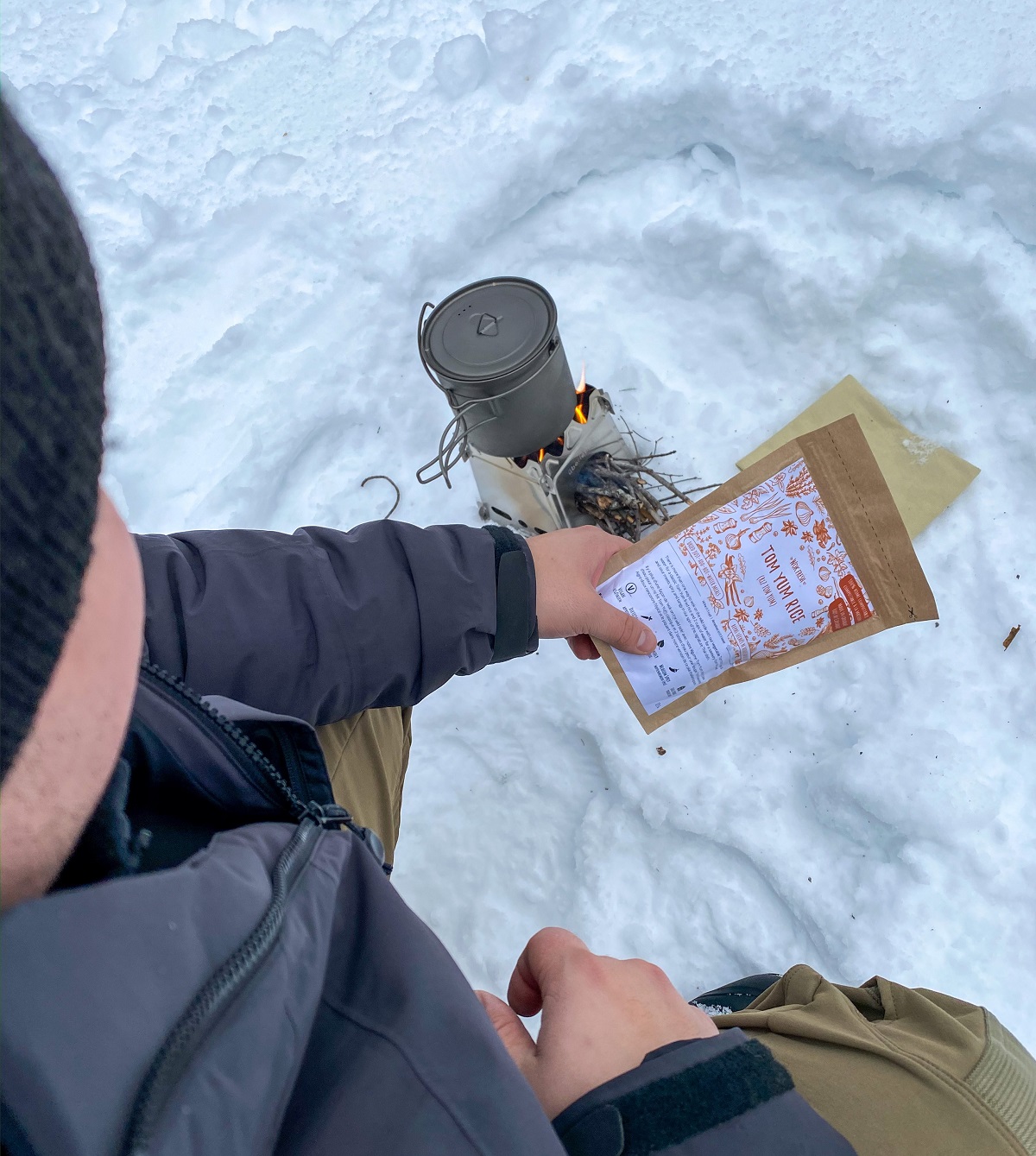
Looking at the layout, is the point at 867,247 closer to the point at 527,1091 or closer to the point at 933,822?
the point at 933,822

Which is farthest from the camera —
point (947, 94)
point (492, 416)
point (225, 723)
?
point (947, 94)

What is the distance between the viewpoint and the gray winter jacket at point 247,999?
0.44m

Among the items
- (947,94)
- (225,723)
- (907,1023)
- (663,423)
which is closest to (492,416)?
(663,423)

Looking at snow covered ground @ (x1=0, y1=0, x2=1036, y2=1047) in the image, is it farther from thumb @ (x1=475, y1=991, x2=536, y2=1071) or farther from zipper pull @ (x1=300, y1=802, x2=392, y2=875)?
zipper pull @ (x1=300, y1=802, x2=392, y2=875)

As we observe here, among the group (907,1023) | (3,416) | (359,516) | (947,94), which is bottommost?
(907,1023)

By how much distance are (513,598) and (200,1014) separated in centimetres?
70

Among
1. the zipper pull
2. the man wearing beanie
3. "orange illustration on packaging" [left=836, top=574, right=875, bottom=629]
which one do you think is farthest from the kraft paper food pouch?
the zipper pull

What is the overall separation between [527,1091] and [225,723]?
16.1 inches

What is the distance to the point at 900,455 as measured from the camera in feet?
5.47

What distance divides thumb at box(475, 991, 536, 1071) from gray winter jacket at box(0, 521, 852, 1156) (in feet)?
0.34

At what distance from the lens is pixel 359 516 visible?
180 centimetres

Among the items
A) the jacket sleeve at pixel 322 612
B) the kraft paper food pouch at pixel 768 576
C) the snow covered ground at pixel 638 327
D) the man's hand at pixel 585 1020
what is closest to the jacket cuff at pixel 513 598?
the jacket sleeve at pixel 322 612

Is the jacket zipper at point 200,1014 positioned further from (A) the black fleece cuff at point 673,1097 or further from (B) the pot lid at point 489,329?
(B) the pot lid at point 489,329

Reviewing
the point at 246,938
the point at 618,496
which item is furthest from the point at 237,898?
the point at 618,496
